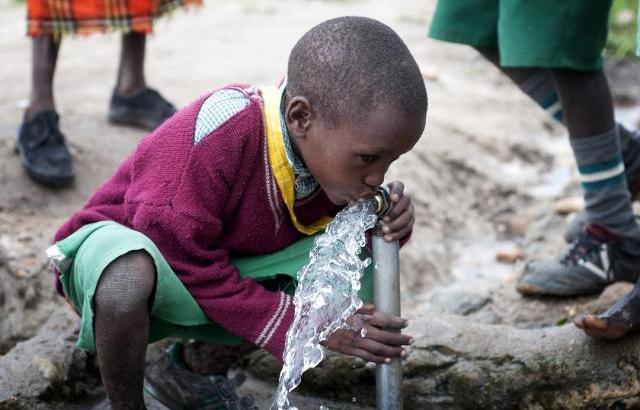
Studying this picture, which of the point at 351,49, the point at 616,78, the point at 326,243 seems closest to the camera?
the point at 351,49

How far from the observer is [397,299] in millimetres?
1975

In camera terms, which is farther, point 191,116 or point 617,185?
point 617,185

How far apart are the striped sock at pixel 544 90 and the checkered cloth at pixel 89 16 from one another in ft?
5.40

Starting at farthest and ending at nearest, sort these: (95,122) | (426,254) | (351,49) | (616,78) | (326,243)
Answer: (616,78)
(95,122)
(426,254)
(326,243)
(351,49)

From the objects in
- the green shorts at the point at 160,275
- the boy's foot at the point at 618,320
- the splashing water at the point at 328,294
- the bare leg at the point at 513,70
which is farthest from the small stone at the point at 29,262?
the boy's foot at the point at 618,320

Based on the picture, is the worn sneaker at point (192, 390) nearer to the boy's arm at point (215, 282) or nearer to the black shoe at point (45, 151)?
the boy's arm at point (215, 282)

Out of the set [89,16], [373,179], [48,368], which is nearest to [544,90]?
[373,179]

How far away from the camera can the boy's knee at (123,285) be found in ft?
5.95

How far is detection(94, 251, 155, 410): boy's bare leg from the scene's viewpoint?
1816 millimetres

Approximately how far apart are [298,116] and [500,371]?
2.87 ft

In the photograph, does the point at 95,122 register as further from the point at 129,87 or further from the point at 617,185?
the point at 617,185

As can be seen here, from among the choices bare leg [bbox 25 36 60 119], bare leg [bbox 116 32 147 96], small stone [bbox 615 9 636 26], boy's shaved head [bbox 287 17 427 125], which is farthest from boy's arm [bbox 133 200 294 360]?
small stone [bbox 615 9 636 26]

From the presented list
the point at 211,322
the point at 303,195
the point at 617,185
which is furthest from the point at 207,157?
the point at 617,185

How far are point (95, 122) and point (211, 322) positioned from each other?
2.23m
